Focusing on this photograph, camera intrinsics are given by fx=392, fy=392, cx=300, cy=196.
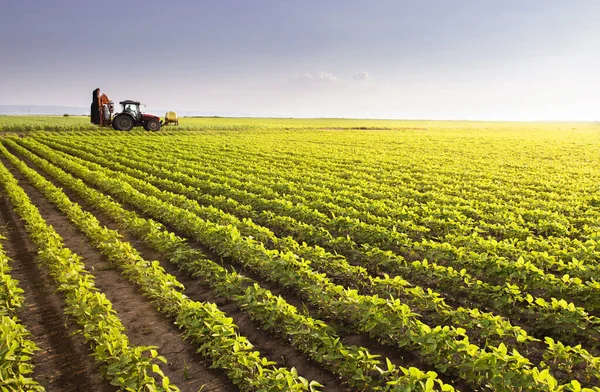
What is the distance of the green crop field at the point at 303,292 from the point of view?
4324 millimetres

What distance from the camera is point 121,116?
3291 centimetres

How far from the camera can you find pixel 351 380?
4.26 metres

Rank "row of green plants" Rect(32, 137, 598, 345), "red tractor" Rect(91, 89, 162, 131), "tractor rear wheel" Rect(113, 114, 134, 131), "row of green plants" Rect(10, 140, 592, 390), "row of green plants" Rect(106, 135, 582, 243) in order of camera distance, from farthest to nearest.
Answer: "tractor rear wheel" Rect(113, 114, 134, 131) < "red tractor" Rect(91, 89, 162, 131) < "row of green plants" Rect(106, 135, 582, 243) < "row of green plants" Rect(32, 137, 598, 345) < "row of green plants" Rect(10, 140, 592, 390)

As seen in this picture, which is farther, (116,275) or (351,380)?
(116,275)

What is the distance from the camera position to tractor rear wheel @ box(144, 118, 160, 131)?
119 feet

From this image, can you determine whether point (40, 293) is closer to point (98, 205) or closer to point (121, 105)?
point (98, 205)

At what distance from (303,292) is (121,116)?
31668 millimetres

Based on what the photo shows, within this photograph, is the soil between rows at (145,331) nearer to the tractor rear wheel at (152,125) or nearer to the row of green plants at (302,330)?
the row of green plants at (302,330)

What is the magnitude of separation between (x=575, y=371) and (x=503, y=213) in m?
6.78

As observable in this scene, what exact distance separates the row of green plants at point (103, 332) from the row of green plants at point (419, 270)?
3.39 m

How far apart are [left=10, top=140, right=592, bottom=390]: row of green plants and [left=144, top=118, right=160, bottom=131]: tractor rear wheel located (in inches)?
1169

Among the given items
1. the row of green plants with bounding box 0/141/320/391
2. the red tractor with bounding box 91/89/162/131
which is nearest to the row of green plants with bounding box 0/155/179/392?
the row of green plants with bounding box 0/141/320/391

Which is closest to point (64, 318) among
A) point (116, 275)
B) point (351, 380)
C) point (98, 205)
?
point (116, 275)

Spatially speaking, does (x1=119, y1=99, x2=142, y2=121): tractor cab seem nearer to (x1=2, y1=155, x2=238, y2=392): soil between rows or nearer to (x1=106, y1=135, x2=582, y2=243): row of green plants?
(x1=106, y1=135, x2=582, y2=243): row of green plants
